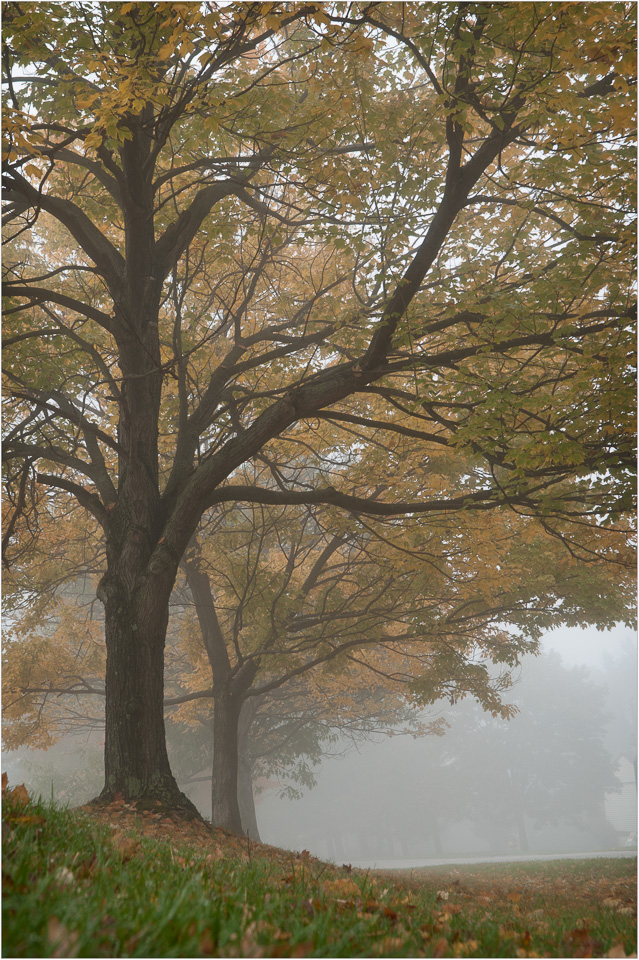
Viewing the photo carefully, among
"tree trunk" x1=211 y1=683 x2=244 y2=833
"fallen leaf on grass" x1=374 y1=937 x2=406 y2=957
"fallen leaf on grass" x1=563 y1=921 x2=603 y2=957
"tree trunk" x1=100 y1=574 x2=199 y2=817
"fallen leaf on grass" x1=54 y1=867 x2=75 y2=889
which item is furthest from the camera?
"tree trunk" x1=211 y1=683 x2=244 y2=833

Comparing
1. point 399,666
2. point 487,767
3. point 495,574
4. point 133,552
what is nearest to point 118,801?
point 133,552

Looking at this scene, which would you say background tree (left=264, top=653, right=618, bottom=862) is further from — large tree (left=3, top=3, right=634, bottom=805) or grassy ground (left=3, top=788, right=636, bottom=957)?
grassy ground (left=3, top=788, right=636, bottom=957)

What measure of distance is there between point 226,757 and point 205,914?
33.4 feet

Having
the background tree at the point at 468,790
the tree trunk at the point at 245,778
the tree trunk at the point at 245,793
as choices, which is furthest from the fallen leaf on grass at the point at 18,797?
the background tree at the point at 468,790

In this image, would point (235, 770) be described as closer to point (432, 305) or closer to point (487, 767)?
point (432, 305)

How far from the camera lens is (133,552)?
683 cm

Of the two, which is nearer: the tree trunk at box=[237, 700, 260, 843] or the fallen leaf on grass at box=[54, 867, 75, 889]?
the fallen leaf on grass at box=[54, 867, 75, 889]

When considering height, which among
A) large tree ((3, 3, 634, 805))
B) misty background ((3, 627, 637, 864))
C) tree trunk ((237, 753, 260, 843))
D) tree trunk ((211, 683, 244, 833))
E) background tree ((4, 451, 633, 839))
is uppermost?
large tree ((3, 3, 634, 805))

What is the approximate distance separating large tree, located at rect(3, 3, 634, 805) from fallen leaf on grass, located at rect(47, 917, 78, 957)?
169 inches

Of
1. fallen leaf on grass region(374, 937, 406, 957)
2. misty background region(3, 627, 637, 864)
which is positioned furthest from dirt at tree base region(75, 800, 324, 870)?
misty background region(3, 627, 637, 864)

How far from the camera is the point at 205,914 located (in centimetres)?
198

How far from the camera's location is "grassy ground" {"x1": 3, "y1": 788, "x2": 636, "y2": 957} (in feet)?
5.64

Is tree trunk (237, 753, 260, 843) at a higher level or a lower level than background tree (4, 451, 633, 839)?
lower

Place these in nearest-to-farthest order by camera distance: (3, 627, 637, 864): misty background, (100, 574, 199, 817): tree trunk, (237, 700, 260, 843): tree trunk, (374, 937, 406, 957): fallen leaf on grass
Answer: (374, 937, 406, 957): fallen leaf on grass
(100, 574, 199, 817): tree trunk
(237, 700, 260, 843): tree trunk
(3, 627, 637, 864): misty background
